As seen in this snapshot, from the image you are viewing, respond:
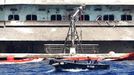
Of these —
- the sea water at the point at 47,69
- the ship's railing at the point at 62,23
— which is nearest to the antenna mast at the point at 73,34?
the ship's railing at the point at 62,23

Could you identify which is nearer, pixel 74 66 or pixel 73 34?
pixel 74 66

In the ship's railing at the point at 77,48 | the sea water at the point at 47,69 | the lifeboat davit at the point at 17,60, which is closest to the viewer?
the sea water at the point at 47,69

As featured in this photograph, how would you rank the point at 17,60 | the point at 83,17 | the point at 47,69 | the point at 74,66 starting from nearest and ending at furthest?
the point at 74,66, the point at 47,69, the point at 17,60, the point at 83,17

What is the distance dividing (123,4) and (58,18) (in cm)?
851

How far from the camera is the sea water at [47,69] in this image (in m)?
46.5

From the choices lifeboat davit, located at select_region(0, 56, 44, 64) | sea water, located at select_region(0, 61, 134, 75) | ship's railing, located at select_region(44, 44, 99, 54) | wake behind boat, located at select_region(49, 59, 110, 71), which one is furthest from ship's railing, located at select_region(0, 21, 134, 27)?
wake behind boat, located at select_region(49, 59, 110, 71)

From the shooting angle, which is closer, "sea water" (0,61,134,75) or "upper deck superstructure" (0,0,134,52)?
"sea water" (0,61,134,75)

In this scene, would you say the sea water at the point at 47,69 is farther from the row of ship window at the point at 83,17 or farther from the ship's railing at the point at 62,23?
the row of ship window at the point at 83,17

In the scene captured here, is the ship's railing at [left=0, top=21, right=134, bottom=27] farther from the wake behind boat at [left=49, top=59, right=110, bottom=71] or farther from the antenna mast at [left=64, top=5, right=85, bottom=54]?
the wake behind boat at [left=49, top=59, right=110, bottom=71]

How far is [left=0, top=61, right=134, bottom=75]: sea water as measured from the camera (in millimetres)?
46525

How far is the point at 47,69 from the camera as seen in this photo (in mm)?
50781

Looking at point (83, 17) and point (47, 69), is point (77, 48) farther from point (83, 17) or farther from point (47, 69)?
point (47, 69)

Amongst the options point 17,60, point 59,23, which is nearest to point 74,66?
point 17,60

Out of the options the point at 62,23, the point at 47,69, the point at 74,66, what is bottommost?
the point at 47,69
